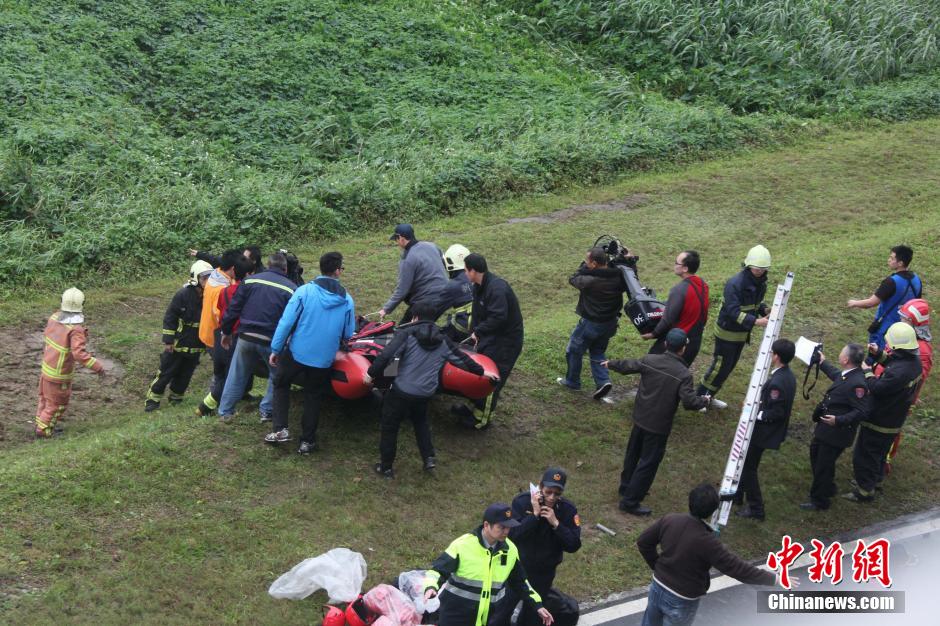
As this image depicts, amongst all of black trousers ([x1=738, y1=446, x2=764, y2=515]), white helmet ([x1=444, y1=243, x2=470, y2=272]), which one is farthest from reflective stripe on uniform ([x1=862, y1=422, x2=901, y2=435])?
white helmet ([x1=444, y1=243, x2=470, y2=272])

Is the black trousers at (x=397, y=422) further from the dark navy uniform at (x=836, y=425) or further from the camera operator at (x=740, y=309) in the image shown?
the dark navy uniform at (x=836, y=425)

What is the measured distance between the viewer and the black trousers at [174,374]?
36.9 feet

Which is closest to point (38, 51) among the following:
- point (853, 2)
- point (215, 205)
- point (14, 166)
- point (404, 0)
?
point (14, 166)

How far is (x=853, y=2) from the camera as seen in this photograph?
25.0m

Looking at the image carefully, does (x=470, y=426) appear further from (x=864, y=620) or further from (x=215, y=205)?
(x=215, y=205)

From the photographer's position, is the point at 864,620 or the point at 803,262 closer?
the point at 864,620

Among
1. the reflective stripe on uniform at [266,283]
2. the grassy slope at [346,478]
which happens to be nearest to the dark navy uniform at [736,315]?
the grassy slope at [346,478]

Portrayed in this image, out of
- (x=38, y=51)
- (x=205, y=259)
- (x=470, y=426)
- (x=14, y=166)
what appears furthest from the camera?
(x=38, y=51)

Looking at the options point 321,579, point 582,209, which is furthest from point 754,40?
point 321,579

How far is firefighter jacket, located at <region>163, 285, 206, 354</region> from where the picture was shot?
11.0 m

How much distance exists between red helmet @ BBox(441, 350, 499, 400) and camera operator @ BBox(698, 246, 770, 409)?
2.40 m

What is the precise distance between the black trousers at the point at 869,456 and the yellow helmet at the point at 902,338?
89 centimetres

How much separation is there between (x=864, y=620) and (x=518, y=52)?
1729 centimetres

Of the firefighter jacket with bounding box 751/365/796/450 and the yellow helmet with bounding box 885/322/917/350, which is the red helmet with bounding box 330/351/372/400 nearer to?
the firefighter jacket with bounding box 751/365/796/450
